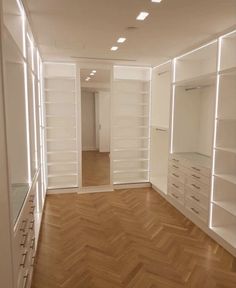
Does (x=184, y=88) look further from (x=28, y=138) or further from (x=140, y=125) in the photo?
(x=28, y=138)

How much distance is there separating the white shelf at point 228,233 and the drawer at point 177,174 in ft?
3.25

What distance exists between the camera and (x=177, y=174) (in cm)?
428

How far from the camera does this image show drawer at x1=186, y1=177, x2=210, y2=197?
3.44 meters

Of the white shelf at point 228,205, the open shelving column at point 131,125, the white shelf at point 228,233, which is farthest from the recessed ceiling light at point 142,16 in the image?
the white shelf at point 228,233

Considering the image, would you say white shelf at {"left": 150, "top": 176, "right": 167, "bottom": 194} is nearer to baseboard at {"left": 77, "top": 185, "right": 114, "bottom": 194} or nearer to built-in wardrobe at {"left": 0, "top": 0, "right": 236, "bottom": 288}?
built-in wardrobe at {"left": 0, "top": 0, "right": 236, "bottom": 288}

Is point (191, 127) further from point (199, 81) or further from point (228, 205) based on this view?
point (228, 205)

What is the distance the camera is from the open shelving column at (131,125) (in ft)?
17.2

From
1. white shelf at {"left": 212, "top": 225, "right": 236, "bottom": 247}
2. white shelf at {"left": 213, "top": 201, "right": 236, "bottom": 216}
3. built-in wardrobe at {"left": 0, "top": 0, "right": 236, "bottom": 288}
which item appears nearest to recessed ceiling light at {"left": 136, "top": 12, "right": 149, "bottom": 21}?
built-in wardrobe at {"left": 0, "top": 0, "right": 236, "bottom": 288}

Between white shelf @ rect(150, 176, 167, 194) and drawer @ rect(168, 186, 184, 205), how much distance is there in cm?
26

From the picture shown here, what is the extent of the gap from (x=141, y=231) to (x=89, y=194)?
5.96 feet

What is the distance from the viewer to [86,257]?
281 centimetres

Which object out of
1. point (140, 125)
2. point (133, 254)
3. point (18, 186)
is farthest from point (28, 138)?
point (140, 125)

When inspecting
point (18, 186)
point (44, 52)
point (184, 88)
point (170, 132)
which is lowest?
point (18, 186)

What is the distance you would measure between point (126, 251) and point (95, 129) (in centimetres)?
411
